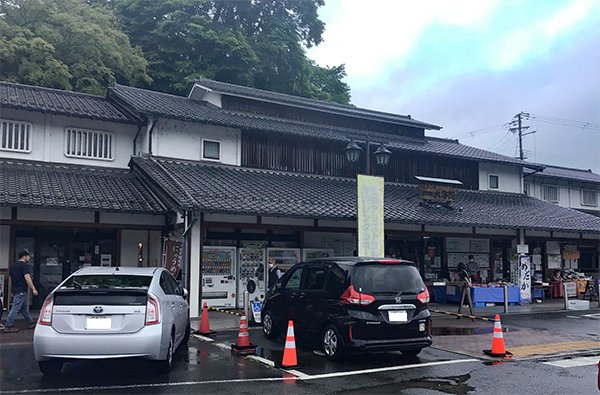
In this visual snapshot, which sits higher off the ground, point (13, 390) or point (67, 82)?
point (67, 82)

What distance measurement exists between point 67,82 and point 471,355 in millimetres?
21679

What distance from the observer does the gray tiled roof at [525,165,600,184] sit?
30969mm

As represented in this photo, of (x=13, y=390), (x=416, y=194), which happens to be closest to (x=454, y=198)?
(x=416, y=194)

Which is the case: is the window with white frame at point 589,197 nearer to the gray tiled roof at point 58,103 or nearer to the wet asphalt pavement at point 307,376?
the wet asphalt pavement at point 307,376

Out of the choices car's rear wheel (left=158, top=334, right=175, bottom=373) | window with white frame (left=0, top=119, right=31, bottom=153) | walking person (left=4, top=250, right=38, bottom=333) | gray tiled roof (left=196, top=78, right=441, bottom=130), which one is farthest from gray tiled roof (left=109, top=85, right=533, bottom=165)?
car's rear wheel (left=158, top=334, right=175, bottom=373)

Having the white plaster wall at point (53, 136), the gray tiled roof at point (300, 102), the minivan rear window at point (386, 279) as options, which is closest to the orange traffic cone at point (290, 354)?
the minivan rear window at point (386, 279)

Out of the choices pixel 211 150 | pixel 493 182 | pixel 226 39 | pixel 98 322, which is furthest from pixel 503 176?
pixel 98 322

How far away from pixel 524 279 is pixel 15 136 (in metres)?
18.0

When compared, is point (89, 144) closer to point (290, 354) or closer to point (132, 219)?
point (132, 219)

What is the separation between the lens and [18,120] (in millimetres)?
17188

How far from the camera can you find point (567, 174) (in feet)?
113

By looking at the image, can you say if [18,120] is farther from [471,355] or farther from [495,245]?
[495,245]

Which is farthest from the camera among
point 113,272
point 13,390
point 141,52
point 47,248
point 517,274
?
point 141,52

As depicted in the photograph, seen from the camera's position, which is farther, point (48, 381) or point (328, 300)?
point (328, 300)
